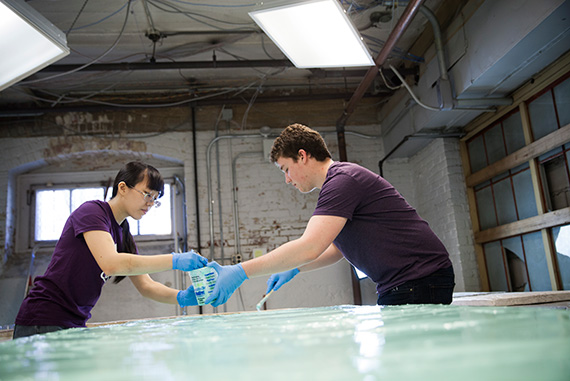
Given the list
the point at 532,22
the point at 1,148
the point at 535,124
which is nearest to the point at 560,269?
the point at 535,124

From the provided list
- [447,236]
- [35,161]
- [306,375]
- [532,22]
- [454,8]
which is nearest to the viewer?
[306,375]

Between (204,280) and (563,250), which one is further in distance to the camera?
(563,250)

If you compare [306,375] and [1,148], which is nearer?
[306,375]

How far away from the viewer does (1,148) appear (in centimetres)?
520

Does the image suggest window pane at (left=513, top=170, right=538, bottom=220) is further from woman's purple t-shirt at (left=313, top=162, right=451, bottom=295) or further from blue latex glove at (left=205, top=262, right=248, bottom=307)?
blue latex glove at (left=205, top=262, right=248, bottom=307)

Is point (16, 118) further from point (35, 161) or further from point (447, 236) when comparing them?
point (447, 236)

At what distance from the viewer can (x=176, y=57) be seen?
15.7 ft

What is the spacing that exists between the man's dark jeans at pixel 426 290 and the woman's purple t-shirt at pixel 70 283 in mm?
1119

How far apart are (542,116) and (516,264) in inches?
52.0

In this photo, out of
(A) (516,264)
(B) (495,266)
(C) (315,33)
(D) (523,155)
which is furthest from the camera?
(B) (495,266)

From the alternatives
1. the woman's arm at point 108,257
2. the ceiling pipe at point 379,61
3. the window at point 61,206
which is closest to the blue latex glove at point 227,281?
the woman's arm at point 108,257

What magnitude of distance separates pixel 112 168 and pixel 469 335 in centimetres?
535

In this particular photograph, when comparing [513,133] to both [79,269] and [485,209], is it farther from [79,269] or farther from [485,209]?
[79,269]

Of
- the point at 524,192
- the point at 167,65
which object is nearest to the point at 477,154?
the point at 524,192
